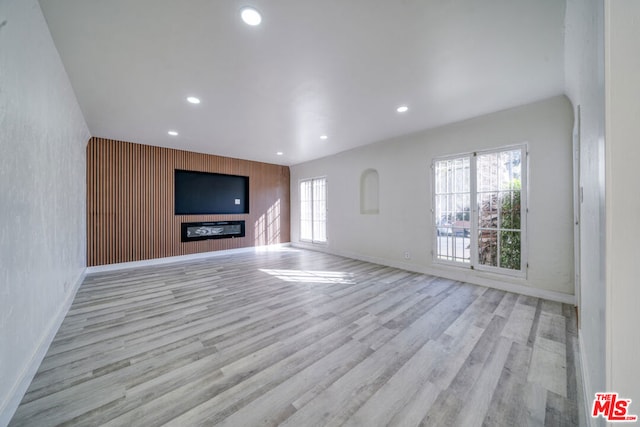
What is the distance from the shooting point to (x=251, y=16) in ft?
5.74

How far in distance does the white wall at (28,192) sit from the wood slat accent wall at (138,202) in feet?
8.93

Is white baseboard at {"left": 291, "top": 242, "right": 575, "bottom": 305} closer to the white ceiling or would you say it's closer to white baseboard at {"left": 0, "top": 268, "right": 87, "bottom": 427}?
the white ceiling

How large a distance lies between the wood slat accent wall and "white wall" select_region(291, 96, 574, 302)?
315 cm

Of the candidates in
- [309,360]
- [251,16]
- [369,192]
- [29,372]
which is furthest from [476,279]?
[29,372]

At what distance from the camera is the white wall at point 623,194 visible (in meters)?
0.73

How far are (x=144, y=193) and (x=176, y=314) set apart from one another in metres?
3.87

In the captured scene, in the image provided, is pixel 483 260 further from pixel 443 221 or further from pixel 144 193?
pixel 144 193

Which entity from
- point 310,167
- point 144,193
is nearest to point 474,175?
point 310,167

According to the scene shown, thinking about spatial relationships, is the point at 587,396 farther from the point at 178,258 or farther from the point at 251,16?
the point at 178,258

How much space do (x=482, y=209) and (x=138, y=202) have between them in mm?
7041

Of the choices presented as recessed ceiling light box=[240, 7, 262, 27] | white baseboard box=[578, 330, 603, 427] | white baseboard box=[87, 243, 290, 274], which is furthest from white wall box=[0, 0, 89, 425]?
white baseboard box=[578, 330, 603, 427]

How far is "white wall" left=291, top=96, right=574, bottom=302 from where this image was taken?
10.1 ft

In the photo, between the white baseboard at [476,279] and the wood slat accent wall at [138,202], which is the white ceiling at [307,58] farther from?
the white baseboard at [476,279]
